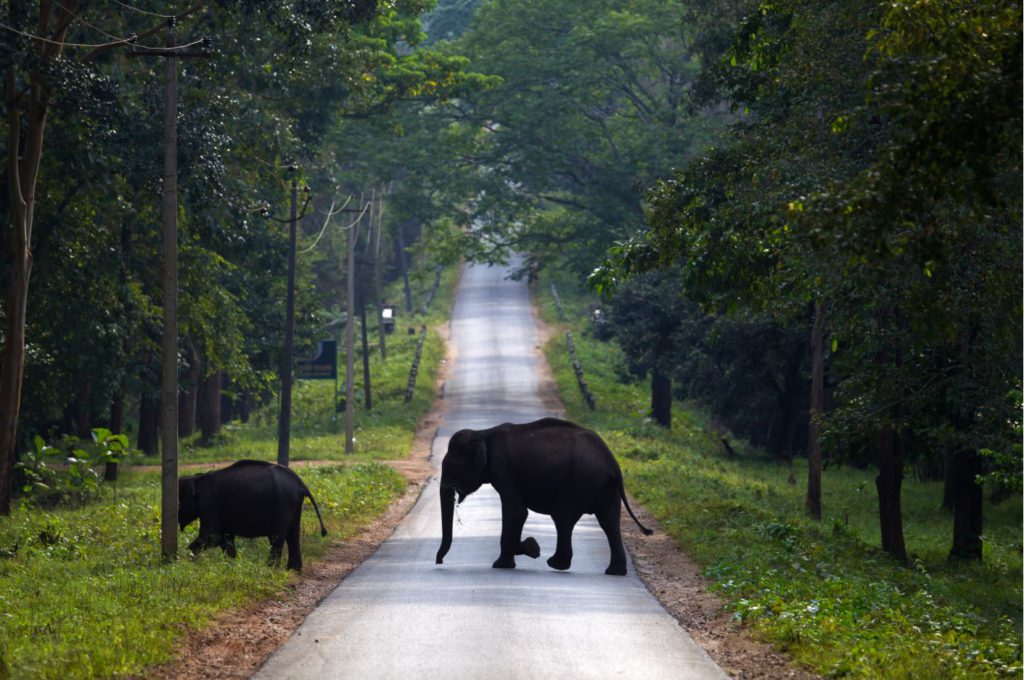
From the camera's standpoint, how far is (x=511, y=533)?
1778 cm

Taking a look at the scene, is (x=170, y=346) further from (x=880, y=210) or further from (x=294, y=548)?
(x=880, y=210)

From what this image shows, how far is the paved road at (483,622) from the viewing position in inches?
425

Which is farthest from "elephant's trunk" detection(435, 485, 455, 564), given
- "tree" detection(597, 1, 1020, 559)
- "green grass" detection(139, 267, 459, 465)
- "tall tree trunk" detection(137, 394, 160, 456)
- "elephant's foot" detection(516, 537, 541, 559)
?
"tall tree trunk" detection(137, 394, 160, 456)

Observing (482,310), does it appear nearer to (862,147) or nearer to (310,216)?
(310,216)

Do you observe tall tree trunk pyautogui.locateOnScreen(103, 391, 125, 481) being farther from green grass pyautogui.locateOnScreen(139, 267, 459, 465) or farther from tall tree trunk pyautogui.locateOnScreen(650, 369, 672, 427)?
tall tree trunk pyautogui.locateOnScreen(650, 369, 672, 427)

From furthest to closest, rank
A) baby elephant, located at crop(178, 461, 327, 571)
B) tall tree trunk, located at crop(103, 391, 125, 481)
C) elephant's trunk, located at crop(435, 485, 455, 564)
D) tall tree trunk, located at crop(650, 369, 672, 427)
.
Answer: tall tree trunk, located at crop(650, 369, 672, 427), tall tree trunk, located at crop(103, 391, 125, 481), elephant's trunk, located at crop(435, 485, 455, 564), baby elephant, located at crop(178, 461, 327, 571)

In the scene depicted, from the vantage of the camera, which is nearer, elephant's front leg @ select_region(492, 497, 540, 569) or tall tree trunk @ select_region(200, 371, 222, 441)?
elephant's front leg @ select_region(492, 497, 540, 569)

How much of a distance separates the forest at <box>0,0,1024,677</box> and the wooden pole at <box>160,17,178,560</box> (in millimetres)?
247

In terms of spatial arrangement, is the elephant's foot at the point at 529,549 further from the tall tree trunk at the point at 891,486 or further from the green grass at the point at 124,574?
the tall tree trunk at the point at 891,486

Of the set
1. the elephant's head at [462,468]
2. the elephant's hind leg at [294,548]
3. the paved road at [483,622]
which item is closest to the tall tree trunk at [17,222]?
the paved road at [483,622]

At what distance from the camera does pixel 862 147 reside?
1753 centimetres

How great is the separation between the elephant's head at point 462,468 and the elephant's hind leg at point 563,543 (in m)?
1.33

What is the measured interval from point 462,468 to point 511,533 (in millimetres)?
1270

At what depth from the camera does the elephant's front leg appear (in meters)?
17.7
